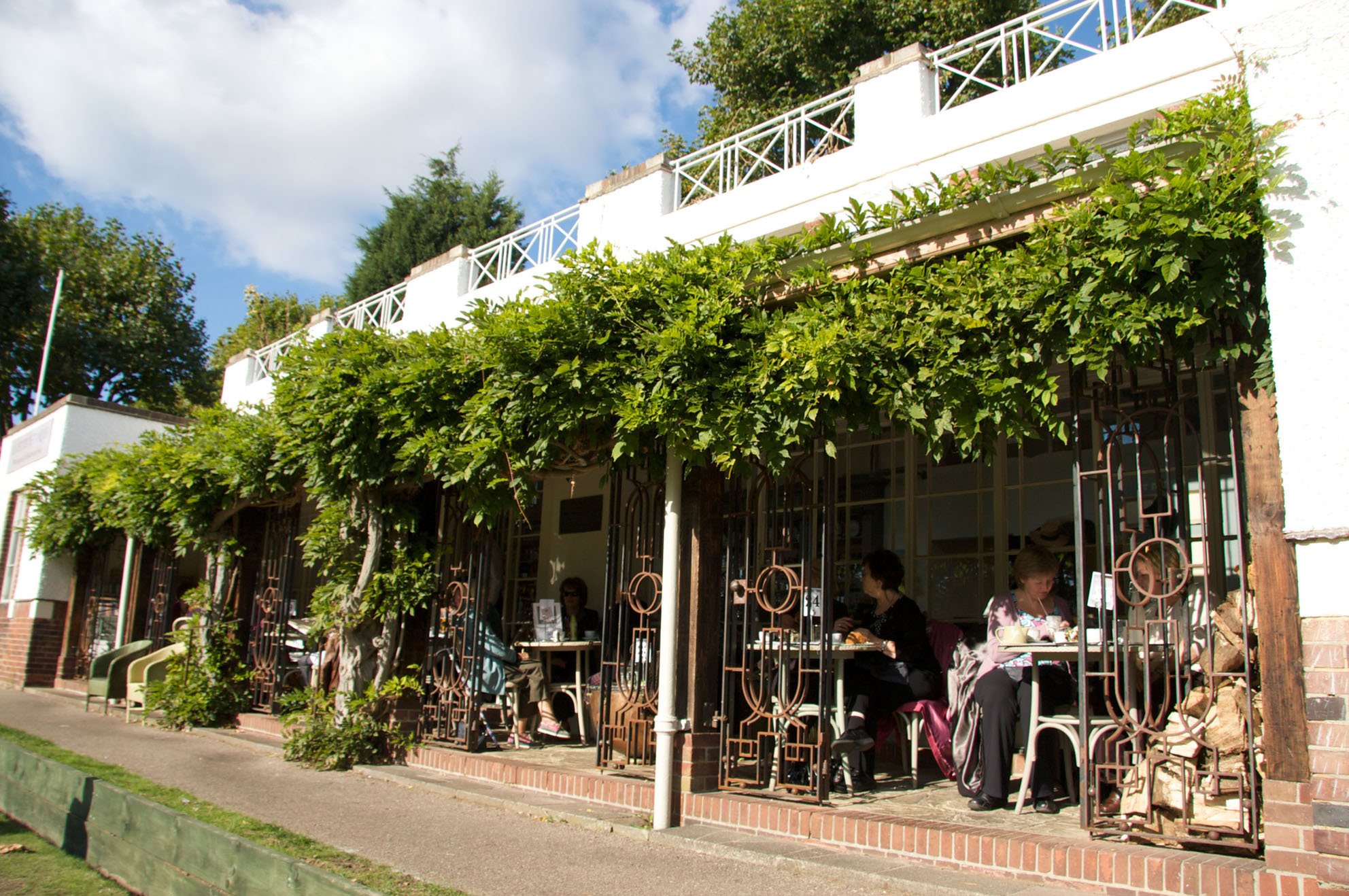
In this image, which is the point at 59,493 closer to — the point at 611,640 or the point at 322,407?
the point at 322,407

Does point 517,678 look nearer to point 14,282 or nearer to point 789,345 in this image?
point 789,345

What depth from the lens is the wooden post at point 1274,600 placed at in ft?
12.5

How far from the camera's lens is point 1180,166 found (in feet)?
14.4

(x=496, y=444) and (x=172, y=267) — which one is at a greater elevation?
(x=172, y=267)

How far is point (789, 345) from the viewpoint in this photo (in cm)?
538

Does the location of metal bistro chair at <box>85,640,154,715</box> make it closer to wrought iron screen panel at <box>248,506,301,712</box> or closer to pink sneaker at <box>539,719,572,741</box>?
wrought iron screen panel at <box>248,506,301,712</box>

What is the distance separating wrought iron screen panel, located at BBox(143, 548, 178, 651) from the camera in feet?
39.4

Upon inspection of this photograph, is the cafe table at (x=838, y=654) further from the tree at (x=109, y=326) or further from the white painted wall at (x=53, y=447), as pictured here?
the tree at (x=109, y=326)

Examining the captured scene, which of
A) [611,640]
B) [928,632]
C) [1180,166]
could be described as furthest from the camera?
[611,640]

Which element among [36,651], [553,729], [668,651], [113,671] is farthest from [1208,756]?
[36,651]

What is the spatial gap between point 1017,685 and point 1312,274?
8.17 feet

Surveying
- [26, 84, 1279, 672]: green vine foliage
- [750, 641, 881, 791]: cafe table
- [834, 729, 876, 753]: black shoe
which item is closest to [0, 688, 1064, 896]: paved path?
[834, 729, 876, 753]: black shoe

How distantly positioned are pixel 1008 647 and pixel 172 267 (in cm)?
3253

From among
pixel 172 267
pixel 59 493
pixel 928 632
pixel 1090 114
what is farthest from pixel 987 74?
pixel 172 267
